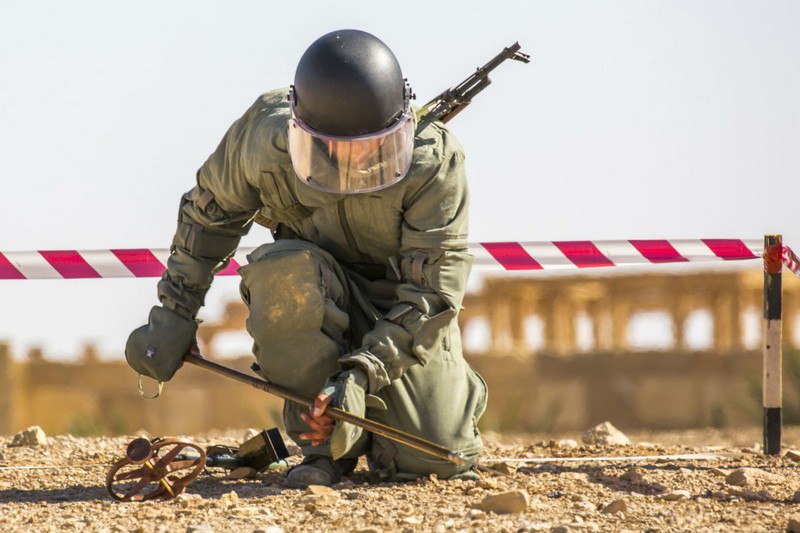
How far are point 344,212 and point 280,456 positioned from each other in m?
0.94

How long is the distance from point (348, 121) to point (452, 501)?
1237 mm

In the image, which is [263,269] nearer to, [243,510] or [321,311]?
[321,311]

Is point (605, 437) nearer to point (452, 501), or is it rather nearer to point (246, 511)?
point (452, 501)

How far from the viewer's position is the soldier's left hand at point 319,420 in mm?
4016

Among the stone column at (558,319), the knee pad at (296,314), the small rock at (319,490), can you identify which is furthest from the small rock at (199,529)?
the stone column at (558,319)

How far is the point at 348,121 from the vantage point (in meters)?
4.13

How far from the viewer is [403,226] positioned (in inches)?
172

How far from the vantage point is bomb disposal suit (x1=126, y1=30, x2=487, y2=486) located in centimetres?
415

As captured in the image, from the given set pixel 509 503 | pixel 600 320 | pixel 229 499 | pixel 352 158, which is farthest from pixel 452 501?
pixel 600 320

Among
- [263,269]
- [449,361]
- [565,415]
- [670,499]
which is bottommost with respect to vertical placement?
[565,415]

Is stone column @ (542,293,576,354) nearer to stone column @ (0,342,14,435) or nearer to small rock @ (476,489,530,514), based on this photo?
stone column @ (0,342,14,435)

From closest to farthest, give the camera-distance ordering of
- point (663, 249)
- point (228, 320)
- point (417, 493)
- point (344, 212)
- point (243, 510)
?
point (243, 510), point (417, 493), point (344, 212), point (663, 249), point (228, 320)

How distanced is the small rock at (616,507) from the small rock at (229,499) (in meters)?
1.10

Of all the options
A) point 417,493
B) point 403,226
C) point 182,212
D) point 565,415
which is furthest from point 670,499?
point 565,415
